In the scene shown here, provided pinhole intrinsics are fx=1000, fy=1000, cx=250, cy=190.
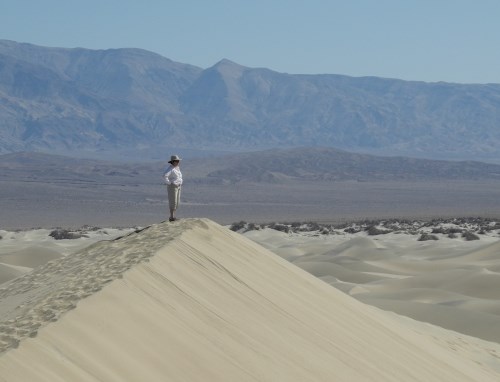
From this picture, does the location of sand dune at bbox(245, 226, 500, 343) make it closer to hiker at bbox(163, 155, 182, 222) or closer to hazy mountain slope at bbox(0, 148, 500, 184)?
hiker at bbox(163, 155, 182, 222)

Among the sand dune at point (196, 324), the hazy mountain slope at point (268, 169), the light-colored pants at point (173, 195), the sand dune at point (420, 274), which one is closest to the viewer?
the sand dune at point (196, 324)

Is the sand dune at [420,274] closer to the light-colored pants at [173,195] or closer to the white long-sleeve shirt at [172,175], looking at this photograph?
Result: the light-colored pants at [173,195]

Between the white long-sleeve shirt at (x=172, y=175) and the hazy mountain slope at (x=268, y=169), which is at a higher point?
the white long-sleeve shirt at (x=172, y=175)

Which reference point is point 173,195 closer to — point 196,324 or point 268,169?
point 196,324

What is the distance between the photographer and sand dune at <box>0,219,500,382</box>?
7.49m

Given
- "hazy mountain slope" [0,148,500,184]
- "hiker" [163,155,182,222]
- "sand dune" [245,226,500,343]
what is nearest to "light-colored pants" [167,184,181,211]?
"hiker" [163,155,182,222]

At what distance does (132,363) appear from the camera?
7516 millimetres

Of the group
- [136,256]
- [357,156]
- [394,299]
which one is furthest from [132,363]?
[357,156]

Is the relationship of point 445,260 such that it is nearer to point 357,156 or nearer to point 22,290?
point 22,290

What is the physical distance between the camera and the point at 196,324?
8703mm

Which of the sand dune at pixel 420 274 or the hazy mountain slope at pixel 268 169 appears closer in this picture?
the sand dune at pixel 420 274

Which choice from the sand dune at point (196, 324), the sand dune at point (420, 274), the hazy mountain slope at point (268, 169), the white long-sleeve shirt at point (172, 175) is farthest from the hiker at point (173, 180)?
the hazy mountain slope at point (268, 169)

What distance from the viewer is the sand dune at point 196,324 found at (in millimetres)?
7488

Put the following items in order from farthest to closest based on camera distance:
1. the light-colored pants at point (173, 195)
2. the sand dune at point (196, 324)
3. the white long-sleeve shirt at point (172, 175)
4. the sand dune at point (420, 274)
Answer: the sand dune at point (420, 274), the light-colored pants at point (173, 195), the white long-sleeve shirt at point (172, 175), the sand dune at point (196, 324)
